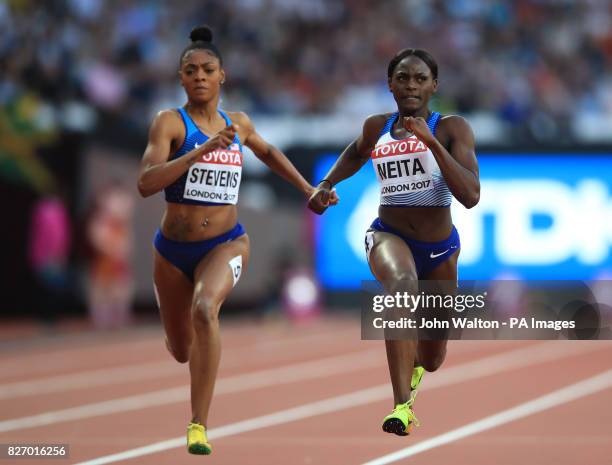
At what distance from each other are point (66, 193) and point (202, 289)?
1100 cm

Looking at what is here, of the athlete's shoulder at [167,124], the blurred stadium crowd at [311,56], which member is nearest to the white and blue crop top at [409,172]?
the athlete's shoulder at [167,124]

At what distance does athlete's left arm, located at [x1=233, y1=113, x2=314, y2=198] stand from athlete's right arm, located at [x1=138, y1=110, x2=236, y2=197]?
1.52 ft

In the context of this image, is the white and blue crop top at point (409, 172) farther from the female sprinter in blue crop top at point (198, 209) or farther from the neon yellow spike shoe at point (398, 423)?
the neon yellow spike shoe at point (398, 423)

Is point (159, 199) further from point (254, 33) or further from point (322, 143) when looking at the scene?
point (254, 33)

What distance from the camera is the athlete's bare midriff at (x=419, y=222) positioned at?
20.5 ft

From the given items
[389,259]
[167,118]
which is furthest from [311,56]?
[389,259]

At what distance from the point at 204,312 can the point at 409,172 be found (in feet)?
4.27

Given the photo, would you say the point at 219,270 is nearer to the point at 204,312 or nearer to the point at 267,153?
the point at 204,312

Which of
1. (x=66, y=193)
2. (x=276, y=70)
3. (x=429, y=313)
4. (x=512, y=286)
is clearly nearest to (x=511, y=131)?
(x=512, y=286)

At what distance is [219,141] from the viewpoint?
5961mm

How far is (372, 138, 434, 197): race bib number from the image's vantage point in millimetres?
6059

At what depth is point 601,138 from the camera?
17.6 m

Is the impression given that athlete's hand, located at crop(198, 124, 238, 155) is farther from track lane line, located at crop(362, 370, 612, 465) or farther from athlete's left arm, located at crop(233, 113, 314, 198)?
track lane line, located at crop(362, 370, 612, 465)

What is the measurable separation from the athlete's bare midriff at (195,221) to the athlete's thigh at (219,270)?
105 mm
